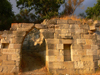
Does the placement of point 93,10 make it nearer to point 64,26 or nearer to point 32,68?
point 64,26

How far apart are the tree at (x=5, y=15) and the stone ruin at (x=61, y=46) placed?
8.20m

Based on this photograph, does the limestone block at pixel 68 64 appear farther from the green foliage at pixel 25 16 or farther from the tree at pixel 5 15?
the green foliage at pixel 25 16

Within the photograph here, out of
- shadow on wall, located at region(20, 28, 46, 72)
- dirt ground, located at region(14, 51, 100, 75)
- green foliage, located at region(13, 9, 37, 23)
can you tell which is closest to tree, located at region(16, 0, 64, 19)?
green foliage, located at region(13, 9, 37, 23)

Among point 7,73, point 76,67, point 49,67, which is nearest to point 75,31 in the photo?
point 76,67

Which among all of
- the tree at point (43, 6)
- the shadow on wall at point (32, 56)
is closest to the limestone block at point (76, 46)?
the shadow on wall at point (32, 56)

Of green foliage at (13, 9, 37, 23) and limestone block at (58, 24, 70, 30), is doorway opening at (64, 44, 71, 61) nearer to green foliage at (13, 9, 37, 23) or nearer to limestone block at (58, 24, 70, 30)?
limestone block at (58, 24, 70, 30)

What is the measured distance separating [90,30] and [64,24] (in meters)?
1.83

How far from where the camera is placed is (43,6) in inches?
644

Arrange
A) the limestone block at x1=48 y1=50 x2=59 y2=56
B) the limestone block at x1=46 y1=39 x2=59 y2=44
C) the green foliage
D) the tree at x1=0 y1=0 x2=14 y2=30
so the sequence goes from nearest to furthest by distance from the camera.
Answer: the limestone block at x1=48 y1=50 x2=59 y2=56, the limestone block at x1=46 y1=39 x2=59 y2=44, the tree at x1=0 y1=0 x2=14 y2=30, the green foliage

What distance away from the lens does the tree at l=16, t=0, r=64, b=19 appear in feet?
53.0

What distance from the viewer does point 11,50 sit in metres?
6.71

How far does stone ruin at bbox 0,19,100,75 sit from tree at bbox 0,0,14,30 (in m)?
8.20

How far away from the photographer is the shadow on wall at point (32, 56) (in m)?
7.79

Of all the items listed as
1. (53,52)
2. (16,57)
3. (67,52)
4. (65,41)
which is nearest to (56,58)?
(53,52)
